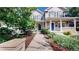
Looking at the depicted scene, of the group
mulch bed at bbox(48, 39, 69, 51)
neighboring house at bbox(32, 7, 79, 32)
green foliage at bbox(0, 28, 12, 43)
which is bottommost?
mulch bed at bbox(48, 39, 69, 51)

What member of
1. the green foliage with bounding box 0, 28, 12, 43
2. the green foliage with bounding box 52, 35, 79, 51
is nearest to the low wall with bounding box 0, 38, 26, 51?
the green foliage with bounding box 0, 28, 12, 43

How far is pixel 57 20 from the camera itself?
10.8 feet

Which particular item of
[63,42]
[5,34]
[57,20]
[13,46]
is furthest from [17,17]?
[63,42]

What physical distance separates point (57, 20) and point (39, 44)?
388 mm

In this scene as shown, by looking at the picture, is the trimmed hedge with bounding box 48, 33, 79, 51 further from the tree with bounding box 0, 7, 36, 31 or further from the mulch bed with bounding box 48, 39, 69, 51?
the tree with bounding box 0, 7, 36, 31

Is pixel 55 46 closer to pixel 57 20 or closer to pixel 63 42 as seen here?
pixel 63 42

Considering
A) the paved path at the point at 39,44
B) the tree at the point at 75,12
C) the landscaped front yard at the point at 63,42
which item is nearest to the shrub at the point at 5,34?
the paved path at the point at 39,44

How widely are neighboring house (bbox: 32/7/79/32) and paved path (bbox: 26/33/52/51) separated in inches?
5.6

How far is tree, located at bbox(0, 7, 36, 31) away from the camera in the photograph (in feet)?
10.8

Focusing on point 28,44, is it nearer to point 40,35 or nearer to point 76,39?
point 40,35

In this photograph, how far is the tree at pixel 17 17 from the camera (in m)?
3.30

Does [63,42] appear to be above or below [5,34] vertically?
below
